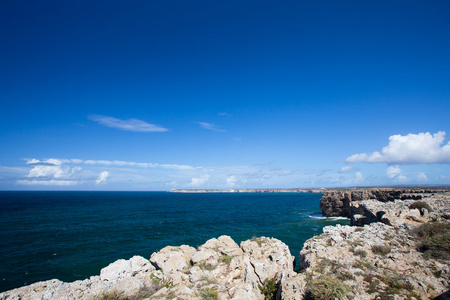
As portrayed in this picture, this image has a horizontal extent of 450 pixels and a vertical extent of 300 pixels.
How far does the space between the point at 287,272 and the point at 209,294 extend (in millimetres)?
6286

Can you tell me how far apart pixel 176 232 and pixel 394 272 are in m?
40.6

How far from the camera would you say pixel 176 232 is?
1756 inches

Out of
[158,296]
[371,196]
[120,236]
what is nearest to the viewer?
[158,296]

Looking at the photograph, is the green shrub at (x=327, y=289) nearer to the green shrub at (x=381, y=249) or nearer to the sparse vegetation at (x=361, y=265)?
the sparse vegetation at (x=361, y=265)

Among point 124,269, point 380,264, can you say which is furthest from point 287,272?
point 124,269

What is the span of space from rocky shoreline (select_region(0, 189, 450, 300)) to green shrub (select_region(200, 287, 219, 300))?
57 millimetres

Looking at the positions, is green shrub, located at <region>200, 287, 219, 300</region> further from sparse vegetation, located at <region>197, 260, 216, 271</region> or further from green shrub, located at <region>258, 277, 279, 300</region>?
green shrub, located at <region>258, 277, 279, 300</region>

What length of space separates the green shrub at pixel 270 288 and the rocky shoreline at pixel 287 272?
6 centimetres

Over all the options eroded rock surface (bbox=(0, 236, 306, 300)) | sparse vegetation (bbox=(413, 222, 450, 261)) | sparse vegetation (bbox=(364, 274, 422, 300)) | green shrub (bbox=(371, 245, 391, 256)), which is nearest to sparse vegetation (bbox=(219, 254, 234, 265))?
eroded rock surface (bbox=(0, 236, 306, 300))

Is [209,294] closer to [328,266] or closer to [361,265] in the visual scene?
[328,266]

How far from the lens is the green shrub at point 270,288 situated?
13.2m

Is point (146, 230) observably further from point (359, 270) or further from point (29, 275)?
point (359, 270)

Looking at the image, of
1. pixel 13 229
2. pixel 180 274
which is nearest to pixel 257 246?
pixel 180 274

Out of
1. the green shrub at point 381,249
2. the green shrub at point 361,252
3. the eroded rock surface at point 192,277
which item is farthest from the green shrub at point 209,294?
the green shrub at point 381,249
